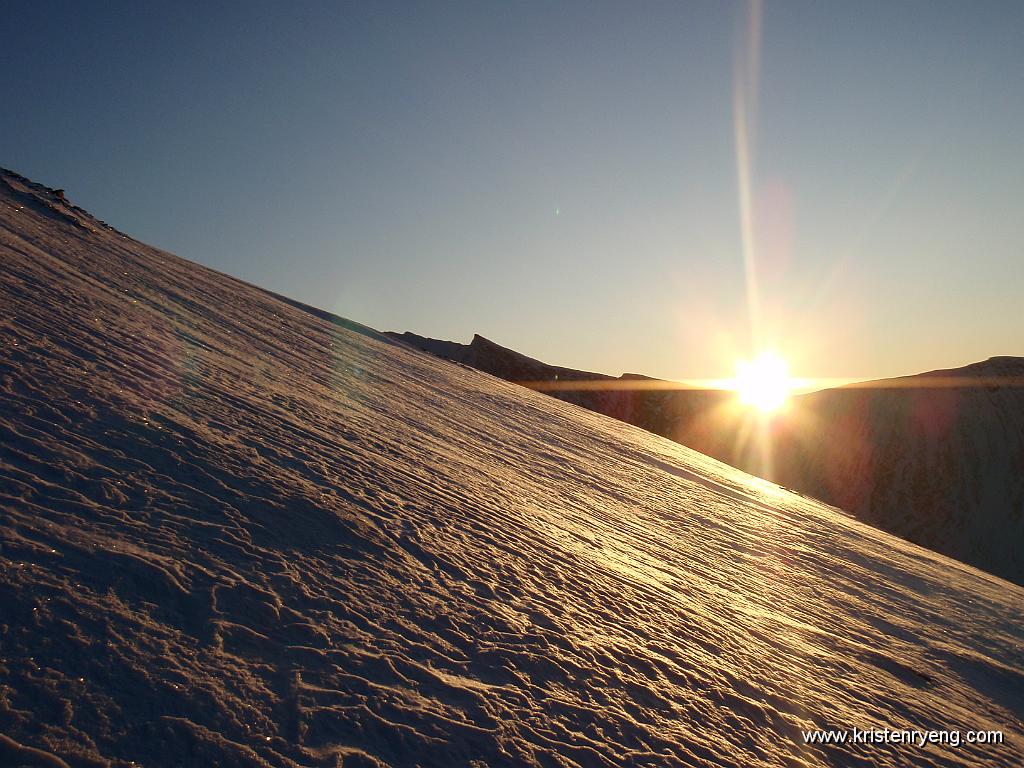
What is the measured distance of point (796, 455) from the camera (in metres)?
41.6

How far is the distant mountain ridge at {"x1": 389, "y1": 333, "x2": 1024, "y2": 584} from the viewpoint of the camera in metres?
33.7

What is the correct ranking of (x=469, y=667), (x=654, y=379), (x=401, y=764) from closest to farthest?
(x=401, y=764) < (x=469, y=667) < (x=654, y=379)

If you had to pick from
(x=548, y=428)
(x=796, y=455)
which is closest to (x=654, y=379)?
(x=796, y=455)

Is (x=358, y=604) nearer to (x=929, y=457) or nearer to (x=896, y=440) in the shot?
(x=929, y=457)

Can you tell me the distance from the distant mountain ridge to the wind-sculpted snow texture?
89.3 ft

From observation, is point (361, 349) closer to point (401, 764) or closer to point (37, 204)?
point (37, 204)

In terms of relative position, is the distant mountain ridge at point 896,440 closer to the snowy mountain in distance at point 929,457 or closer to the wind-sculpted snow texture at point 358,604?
the snowy mountain in distance at point 929,457

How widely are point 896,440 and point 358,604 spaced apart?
43714 millimetres

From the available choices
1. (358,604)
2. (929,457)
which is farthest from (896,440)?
(358,604)

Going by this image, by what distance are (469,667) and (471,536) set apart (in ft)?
4.70

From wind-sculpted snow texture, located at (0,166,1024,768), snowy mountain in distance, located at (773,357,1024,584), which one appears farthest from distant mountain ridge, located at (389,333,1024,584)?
wind-sculpted snow texture, located at (0,166,1024,768)

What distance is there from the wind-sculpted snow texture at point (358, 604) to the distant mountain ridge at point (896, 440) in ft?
89.3

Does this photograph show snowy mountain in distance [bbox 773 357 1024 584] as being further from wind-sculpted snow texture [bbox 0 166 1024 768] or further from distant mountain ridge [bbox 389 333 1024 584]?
wind-sculpted snow texture [bbox 0 166 1024 768]

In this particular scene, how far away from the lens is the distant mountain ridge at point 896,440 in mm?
33688
